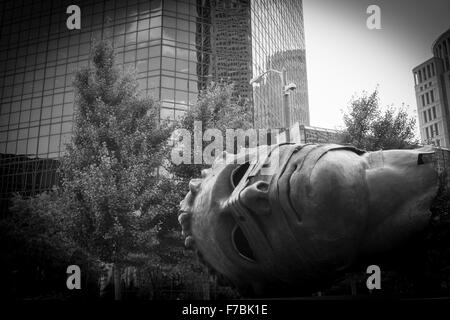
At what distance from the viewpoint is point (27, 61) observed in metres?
44.2

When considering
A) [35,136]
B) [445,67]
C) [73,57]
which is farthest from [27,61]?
[445,67]

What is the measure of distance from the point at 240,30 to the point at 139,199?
28.2m

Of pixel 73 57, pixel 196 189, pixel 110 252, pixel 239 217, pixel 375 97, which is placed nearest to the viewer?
pixel 239 217

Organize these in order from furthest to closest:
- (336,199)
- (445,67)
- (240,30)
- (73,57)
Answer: (445,67) → (73,57) → (240,30) → (336,199)

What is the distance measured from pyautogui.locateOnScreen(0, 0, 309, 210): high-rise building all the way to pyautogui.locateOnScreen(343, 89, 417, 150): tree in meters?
17.7

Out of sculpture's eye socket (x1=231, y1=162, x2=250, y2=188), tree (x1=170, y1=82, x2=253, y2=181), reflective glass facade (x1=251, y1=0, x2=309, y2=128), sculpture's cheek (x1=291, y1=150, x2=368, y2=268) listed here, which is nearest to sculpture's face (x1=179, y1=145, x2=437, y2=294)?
sculpture's cheek (x1=291, y1=150, x2=368, y2=268)

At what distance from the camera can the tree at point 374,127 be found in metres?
16.5

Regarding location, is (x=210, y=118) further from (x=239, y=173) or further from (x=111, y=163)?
(x=239, y=173)

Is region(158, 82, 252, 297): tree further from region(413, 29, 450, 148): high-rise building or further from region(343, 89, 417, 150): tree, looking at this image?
region(413, 29, 450, 148): high-rise building

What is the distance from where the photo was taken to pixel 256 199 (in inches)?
224

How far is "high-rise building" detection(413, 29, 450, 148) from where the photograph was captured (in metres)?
59.1
